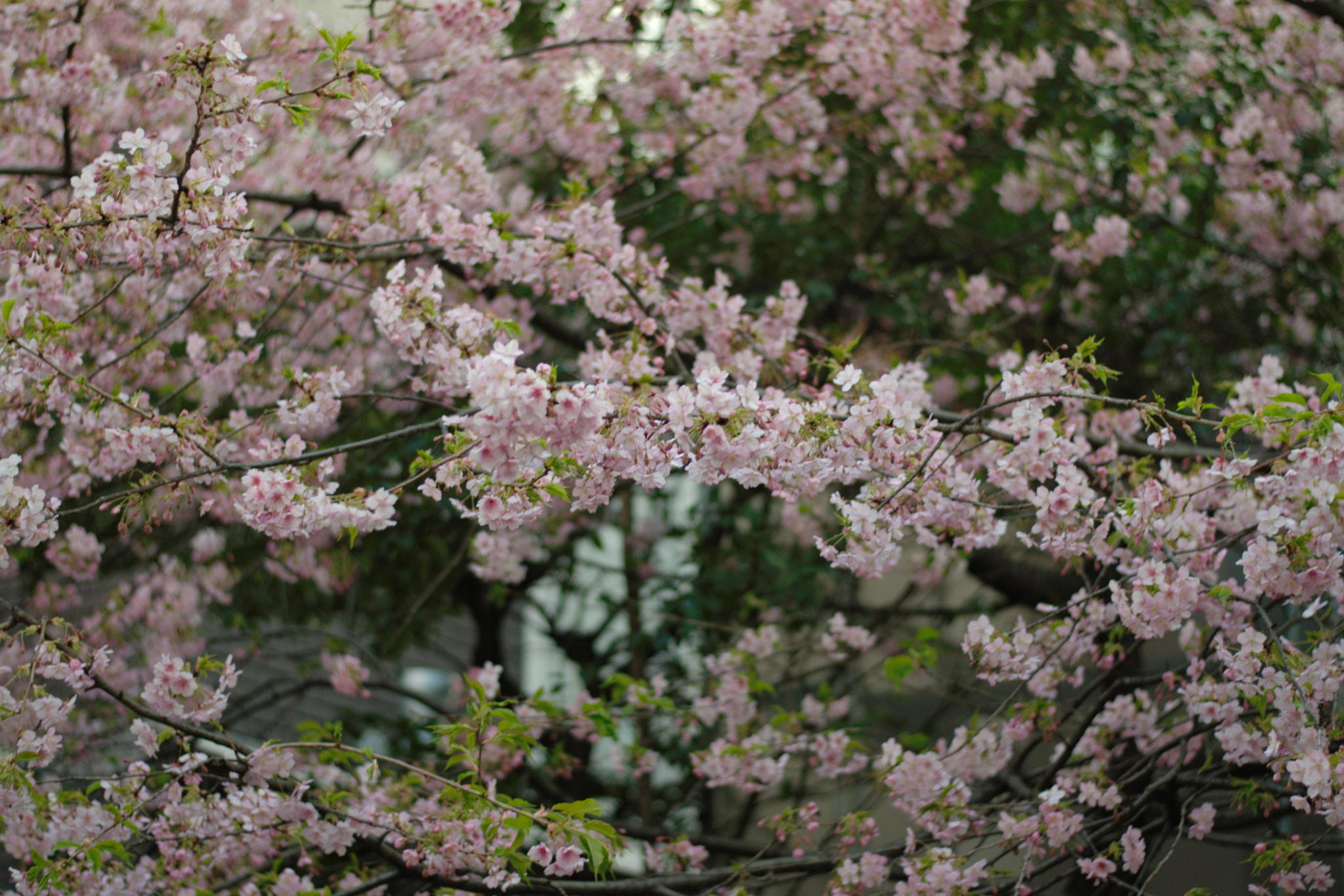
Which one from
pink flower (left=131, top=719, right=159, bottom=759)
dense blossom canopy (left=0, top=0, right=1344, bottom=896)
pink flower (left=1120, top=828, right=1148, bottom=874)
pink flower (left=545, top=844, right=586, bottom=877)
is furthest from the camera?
pink flower (left=1120, top=828, right=1148, bottom=874)

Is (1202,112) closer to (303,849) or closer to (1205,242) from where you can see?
(1205,242)

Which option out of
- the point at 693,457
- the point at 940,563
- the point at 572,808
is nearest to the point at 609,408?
the point at 693,457

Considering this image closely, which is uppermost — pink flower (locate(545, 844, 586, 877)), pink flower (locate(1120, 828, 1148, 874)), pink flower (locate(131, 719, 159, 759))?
pink flower (locate(131, 719, 159, 759))

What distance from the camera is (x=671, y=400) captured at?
7.34 ft

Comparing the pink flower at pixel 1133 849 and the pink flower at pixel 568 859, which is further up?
the pink flower at pixel 568 859

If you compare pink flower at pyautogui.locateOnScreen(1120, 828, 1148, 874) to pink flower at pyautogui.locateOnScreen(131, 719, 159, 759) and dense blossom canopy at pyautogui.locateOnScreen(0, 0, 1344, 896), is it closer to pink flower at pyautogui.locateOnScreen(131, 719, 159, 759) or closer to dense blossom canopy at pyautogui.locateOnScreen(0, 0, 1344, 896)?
dense blossom canopy at pyautogui.locateOnScreen(0, 0, 1344, 896)

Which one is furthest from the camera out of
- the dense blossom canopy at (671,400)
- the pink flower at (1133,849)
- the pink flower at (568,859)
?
the pink flower at (1133,849)

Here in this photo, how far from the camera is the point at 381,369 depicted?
4.99m

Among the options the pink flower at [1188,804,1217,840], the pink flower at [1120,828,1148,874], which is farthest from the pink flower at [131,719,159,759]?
the pink flower at [1188,804,1217,840]

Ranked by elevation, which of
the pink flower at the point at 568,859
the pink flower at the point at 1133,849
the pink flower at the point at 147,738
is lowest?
the pink flower at the point at 1133,849

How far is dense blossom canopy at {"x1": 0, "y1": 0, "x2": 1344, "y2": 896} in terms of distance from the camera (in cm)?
248

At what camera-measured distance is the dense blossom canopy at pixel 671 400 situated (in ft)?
8.15

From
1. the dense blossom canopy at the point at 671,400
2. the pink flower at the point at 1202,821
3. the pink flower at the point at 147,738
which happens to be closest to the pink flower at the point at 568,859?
the dense blossom canopy at the point at 671,400

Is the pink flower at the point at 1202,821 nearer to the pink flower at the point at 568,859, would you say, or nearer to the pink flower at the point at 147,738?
the pink flower at the point at 568,859
